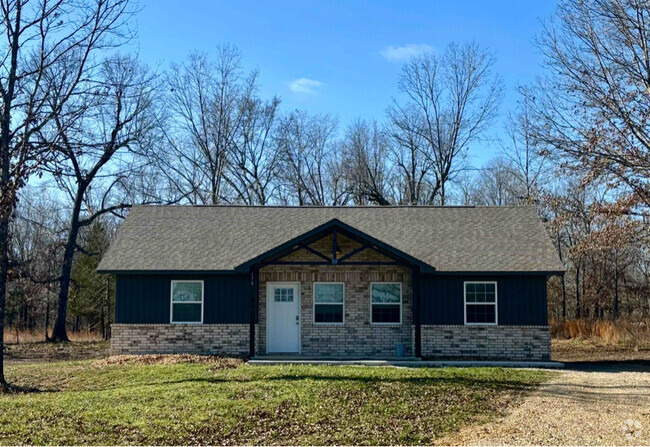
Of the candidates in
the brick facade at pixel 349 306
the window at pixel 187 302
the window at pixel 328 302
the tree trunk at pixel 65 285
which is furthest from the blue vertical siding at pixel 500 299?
the tree trunk at pixel 65 285

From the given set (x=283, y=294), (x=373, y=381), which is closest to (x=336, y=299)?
(x=283, y=294)

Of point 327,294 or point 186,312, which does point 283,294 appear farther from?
point 186,312

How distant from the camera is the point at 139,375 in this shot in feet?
50.1

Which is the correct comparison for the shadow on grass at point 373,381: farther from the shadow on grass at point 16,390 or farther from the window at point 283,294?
the window at point 283,294

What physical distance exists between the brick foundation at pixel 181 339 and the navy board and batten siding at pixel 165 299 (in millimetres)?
218

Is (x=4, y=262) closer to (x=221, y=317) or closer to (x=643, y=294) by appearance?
(x=221, y=317)

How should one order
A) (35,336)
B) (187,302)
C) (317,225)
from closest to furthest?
(187,302)
(317,225)
(35,336)

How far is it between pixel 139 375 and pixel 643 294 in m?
28.8

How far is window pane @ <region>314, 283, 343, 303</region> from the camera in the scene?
66.3 feet

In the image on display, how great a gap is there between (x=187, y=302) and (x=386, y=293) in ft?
20.3

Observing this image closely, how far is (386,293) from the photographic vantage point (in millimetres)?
20250

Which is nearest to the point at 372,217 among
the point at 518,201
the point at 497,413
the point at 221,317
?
the point at 221,317

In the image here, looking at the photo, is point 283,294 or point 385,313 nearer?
point 385,313

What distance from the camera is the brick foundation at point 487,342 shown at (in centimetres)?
1930
